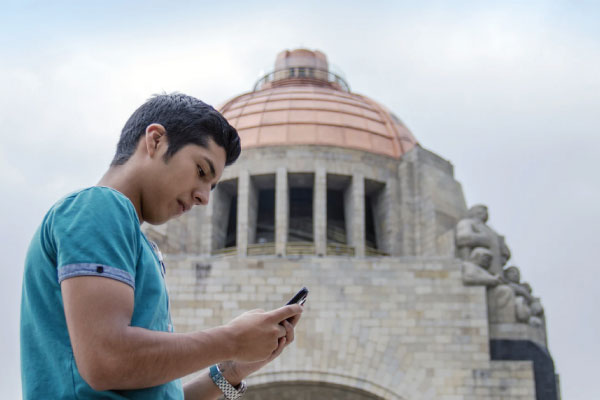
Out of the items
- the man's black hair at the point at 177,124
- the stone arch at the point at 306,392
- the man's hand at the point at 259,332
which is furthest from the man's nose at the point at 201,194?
the stone arch at the point at 306,392

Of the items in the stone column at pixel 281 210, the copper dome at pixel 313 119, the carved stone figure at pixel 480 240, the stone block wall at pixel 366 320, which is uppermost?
the copper dome at pixel 313 119

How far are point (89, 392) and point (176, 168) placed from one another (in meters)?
0.69

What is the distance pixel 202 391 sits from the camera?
2.76 m

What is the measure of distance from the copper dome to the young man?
18.6 m

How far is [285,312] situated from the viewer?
2248mm

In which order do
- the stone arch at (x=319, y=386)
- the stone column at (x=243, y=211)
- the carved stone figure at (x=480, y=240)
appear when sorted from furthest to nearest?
1. the stone column at (x=243, y=211)
2. the carved stone figure at (x=480, y=240)
3. the stone arch at (x=319, y=386)

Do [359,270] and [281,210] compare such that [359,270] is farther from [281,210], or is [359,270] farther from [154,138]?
[154,138]

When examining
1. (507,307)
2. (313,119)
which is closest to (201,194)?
(507,307)

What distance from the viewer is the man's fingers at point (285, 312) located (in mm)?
2223

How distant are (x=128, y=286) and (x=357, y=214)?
18.6m

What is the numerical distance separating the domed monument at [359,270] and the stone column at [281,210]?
3 centimetres

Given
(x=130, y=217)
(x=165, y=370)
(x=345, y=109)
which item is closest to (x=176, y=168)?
(x=130, y=217)

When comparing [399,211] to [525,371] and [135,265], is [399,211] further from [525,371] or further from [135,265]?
[135,265]

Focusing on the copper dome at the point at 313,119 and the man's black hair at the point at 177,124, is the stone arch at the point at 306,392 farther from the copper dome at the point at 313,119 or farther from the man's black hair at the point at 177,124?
the man's black hair at the point at 177,124
